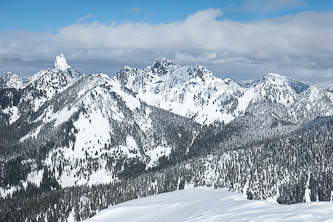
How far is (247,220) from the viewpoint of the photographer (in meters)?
56.7

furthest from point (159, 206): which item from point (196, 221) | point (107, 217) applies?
point (196, 221)

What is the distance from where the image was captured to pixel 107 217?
155 m

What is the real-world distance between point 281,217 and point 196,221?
59.0 ft

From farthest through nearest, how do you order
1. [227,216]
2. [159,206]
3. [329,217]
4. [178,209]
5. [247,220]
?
[159,206]
[178,209]
[227,216]
[247,220]
[329,217]

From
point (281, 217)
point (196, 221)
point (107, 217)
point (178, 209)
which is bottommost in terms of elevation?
point (107, 217)

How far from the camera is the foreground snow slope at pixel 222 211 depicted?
5475 centimetres

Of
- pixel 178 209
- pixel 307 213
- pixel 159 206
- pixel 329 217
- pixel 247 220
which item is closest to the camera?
pixel 329 217

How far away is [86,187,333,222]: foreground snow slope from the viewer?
54.7 m

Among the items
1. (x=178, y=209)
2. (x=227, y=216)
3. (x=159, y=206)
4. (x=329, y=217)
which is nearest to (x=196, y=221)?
(x=227, y=216)

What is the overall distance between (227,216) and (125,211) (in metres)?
102

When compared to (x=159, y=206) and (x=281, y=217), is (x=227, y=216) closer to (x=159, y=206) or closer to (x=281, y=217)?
(x=281, y=217)

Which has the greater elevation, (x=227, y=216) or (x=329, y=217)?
(x=329, y=217)

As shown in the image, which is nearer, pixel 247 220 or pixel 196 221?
pixel 247 220

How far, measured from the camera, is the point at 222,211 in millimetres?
79312
